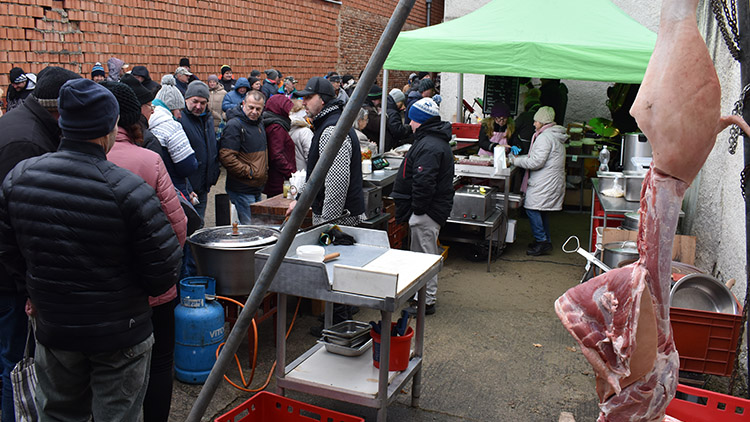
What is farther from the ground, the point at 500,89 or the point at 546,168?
the point at 500,89

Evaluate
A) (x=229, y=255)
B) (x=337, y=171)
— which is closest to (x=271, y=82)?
(x=337, y=171)

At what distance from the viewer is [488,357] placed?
536 centimetres

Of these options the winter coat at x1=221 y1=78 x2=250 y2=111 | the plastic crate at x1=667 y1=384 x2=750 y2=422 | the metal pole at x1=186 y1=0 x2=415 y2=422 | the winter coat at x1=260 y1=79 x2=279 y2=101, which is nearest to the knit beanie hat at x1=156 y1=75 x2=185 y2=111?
the metal pole at x1=186 y1=0 x2=415 y2=422

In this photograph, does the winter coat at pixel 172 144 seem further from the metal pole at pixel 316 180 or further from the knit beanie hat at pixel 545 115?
the knit beanie hat at pixel 545 115

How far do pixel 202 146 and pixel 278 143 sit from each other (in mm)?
950

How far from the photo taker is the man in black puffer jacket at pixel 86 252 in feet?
8.58

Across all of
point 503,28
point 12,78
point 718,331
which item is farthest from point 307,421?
point 12,78

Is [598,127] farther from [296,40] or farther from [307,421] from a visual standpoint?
[296,40]

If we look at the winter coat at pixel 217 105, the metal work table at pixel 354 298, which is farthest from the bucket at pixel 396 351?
the winter coat at pixel 217 105

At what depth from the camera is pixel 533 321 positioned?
6188 mm

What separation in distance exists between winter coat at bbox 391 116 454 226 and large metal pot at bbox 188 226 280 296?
1621 millimetres

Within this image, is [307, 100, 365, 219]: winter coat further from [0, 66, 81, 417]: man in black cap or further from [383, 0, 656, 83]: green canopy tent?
[383, 0, 656, 83]: green canopy tent

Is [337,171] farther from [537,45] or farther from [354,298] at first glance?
[537,45]

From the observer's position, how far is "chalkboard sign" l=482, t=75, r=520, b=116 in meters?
13.2
